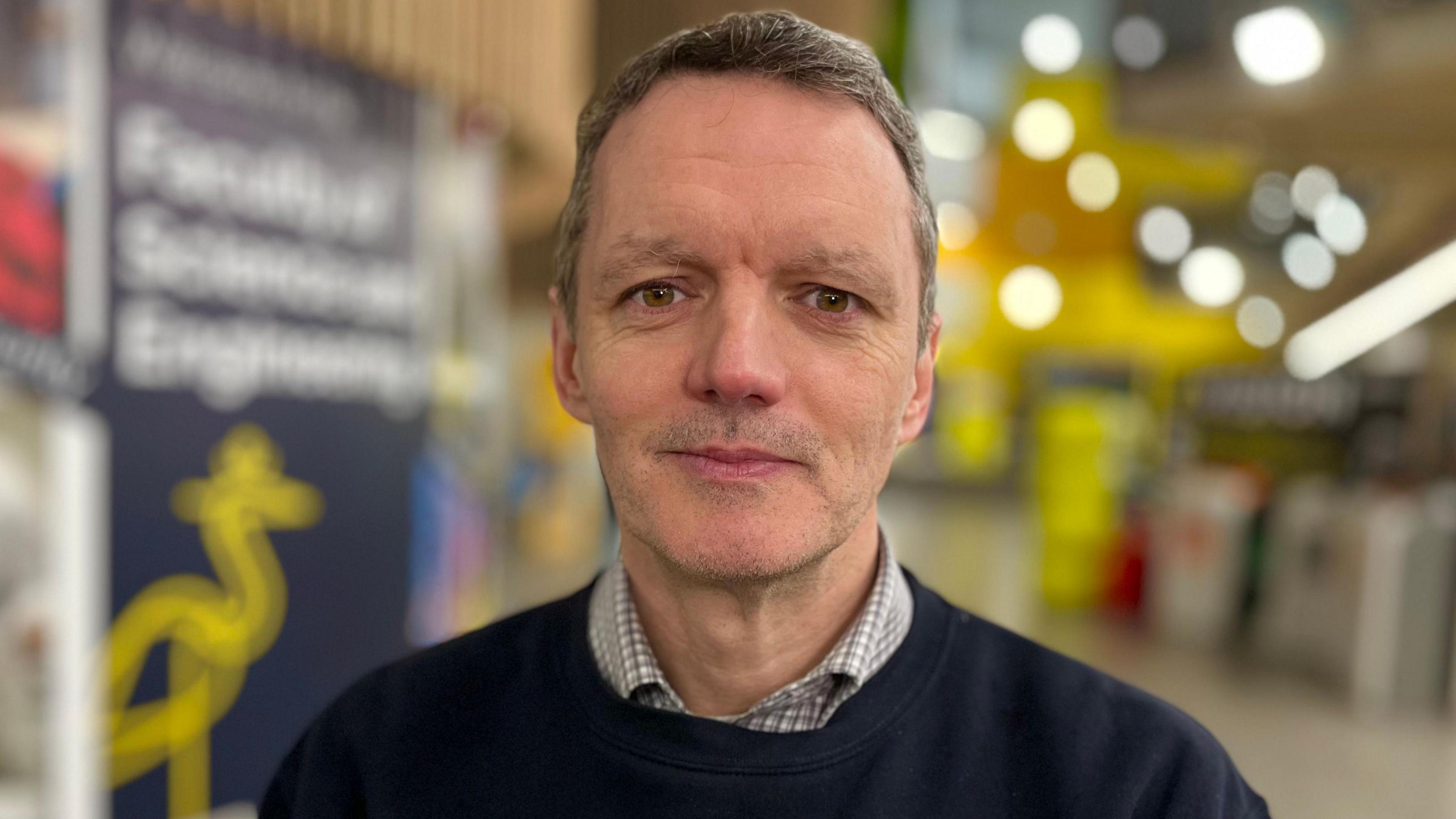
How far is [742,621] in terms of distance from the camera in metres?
1.07

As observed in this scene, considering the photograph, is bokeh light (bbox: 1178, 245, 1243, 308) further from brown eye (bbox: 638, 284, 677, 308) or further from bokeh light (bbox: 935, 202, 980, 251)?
brown eye (bbox: 638, 284, 677, 308)

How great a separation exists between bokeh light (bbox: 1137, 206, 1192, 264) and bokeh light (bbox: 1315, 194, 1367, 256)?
5.44 ft

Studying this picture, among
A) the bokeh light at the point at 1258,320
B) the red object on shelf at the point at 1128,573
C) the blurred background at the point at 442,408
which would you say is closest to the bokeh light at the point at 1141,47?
the blurred background at the point at 442,408

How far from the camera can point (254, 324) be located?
262 cm

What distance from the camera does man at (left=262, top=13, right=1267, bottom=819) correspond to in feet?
3.26

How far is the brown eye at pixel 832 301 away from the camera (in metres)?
1.04

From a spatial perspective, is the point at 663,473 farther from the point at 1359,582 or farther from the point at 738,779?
the point at 1359,582

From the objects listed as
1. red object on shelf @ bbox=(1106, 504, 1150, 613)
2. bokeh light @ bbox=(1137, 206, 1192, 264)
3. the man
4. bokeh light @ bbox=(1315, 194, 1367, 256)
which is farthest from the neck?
bokeh light @ bbox=(1137, 206, 1192, 264)

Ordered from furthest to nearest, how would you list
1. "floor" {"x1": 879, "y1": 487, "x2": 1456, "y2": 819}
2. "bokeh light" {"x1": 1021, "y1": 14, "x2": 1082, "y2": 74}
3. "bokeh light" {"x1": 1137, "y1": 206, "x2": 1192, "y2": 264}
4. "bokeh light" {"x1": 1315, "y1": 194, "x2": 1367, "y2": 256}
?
"bokeh light" {"x1": 1137, "y1": 206, "x2": 1192, "y2": 264} → "bokeh light" {"x1": 1021, "y1": 14, "x2": 1082, "y2": 74} → "bokeh light" {"x1": 1315, "y1": 194, "x2": 1367, "y2": 256} → "floor" {"x1": 879, "y1": 487, "x2": 1456, "y2": 819}

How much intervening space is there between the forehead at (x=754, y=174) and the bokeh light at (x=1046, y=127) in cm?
1156

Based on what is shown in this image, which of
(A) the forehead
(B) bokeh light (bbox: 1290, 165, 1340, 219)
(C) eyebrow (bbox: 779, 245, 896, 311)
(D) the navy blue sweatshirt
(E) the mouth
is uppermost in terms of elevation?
Answer: (B) bokeh light (bbox: 1290, 165, 1340, 219)

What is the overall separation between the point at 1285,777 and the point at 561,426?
23.9ft

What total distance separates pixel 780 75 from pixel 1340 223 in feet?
41.5

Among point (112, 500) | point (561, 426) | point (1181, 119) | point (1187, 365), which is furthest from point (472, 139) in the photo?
point (1187, 365)
